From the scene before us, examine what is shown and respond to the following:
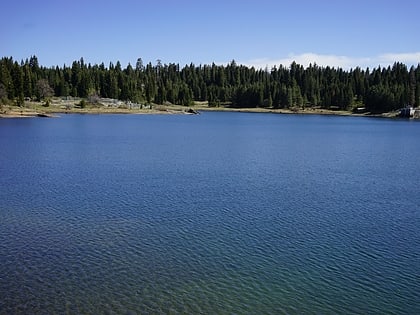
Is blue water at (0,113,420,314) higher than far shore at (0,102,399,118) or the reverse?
the reverse

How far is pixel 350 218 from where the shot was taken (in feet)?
96.6

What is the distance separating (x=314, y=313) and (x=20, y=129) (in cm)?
7874

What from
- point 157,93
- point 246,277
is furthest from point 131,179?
point 157,93

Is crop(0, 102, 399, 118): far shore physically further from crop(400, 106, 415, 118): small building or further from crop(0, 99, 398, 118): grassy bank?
crop(400, 106, 415, 118): small building

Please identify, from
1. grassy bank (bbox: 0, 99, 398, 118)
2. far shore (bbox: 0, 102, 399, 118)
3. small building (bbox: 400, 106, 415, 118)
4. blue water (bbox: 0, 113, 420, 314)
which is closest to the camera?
blue water (bbox: 0, 113, 420, 314)

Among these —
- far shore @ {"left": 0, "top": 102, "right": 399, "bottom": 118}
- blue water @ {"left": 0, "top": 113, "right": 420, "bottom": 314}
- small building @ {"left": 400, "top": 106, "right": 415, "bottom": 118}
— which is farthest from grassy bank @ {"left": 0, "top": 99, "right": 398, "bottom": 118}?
blue water @ {"left": 0, "top": 113, "right": 420, "bottom": 314}

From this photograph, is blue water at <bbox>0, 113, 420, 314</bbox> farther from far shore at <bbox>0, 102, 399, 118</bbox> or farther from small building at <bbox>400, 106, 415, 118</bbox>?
small building at <bbox>400, 106, 415, 118</bbox>

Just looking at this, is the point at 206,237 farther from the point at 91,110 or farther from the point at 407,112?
the point at 407,112

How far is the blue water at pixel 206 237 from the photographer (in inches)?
690

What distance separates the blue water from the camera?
690 inches

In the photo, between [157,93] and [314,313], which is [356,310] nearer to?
[314,313]

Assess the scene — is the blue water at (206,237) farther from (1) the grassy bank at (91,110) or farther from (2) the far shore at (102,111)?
(1) the grassy bank at (91,110)

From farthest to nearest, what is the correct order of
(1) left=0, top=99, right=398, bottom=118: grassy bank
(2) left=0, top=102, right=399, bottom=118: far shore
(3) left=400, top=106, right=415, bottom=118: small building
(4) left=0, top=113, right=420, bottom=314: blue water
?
(3) left=400, top=106, right=415, bottom=118: small building → (1) left=0, top=99, right=398, bottom=118: grassy bank → (2) left=0, top=102, right=399, bottom=118: far shore → (4) left=0, top=113, right=420, bottom=314: blue water

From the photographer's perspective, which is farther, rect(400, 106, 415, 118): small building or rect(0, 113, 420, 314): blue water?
rect(400, 106, 415, 118): small building
